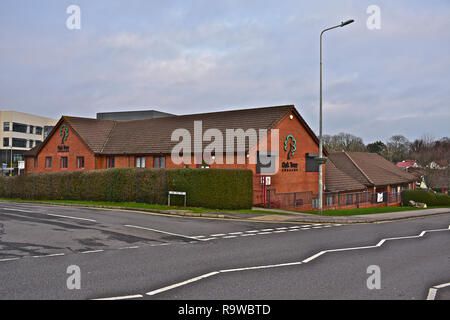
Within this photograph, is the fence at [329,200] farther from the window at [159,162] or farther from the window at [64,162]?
the window at [64,162]

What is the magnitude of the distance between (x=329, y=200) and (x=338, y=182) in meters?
4.21

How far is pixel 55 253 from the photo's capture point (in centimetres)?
945

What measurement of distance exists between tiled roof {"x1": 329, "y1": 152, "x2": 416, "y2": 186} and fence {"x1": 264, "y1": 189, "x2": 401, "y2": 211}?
1.99 metres

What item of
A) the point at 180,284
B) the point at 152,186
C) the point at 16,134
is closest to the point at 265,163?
the point at 152,186

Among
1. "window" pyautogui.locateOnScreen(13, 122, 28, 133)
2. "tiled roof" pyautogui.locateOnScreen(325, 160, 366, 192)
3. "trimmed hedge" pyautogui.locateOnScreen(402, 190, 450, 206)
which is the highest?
"window" pyautogui.locateOnScreen(13, 122, 28, 133)

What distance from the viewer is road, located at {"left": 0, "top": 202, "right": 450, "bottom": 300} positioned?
21.5 feet

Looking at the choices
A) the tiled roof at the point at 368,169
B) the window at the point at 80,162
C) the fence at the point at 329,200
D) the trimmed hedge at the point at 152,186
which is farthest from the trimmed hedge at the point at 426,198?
the window at the point at 80,162

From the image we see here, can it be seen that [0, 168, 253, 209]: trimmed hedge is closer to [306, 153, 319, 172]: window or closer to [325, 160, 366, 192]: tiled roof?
[306, 153, 319, 172]: window

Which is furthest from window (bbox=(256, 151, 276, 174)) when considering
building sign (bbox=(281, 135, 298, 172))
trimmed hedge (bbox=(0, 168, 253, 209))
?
trimmed hedge (bbox=(0, 168, 253, 209))

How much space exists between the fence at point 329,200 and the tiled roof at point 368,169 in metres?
1.99

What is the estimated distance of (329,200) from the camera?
32938mm

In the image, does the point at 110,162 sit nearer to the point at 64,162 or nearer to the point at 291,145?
the point at 64,162

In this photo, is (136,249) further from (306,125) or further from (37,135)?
(37,135)
